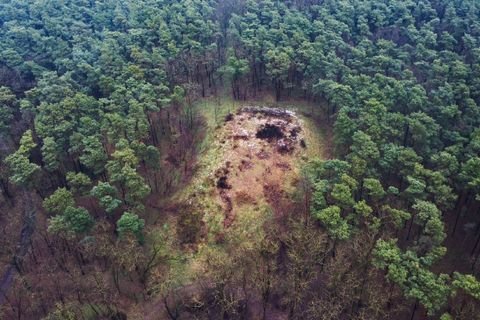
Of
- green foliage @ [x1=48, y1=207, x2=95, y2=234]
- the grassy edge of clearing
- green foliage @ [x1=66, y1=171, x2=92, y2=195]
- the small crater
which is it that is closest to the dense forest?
green foliage @ [x1=48, y1=207, x2=95, y2=234]

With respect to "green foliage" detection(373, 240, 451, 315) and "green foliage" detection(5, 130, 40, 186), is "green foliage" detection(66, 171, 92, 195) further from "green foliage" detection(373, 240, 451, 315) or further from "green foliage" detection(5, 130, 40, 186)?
"green foliage" detection(373, 240, 451, 315)

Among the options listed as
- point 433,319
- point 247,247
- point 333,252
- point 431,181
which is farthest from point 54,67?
point 433,319

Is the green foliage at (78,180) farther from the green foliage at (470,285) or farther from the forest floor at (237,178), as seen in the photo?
the green foliage at (470,285)

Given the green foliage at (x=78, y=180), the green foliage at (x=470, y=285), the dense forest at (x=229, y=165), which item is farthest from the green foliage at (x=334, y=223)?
the green foliage at (x=78, y=180)

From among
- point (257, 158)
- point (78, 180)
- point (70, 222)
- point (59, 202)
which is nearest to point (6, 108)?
point (78, 180)

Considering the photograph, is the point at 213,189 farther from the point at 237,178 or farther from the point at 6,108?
the point at 6,108
